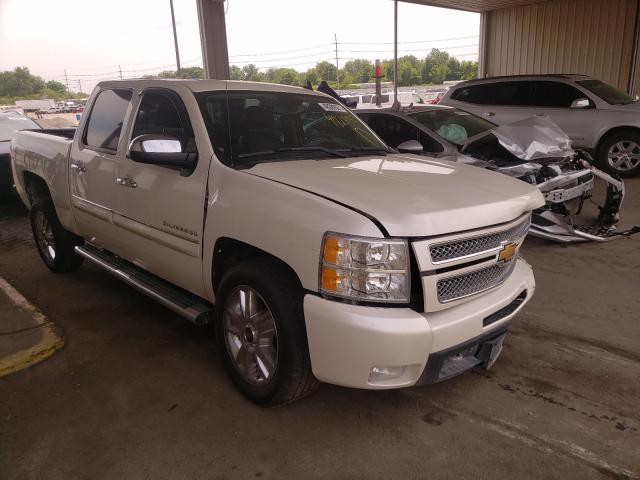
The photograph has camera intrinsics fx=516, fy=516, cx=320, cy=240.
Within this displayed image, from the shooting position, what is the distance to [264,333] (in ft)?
9.12

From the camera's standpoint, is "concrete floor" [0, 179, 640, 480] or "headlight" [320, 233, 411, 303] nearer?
"headlight" [320, 233, 411, 303]

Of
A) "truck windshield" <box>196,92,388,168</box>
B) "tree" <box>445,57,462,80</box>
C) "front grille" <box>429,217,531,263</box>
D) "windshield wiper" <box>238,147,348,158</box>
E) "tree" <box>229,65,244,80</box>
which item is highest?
"tree" <box>445,57,462,80</box>

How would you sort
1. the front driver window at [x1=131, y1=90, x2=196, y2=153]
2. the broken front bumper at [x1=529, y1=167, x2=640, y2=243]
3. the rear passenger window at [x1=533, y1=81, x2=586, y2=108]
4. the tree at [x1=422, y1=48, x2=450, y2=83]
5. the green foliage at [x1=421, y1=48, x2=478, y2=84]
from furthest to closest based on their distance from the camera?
1. the tree at [x1=422, y1=48, x2=450, y2=83]
2. the green foliage at [x1=421, y1=48, x2=478, y2=84]
3. the rear passenger window at [x1=533, y1=81, x2=586, y2=108]
4. the broken front bumper at [x1=529, y1=167, x2=640, y2=243]
5. the front driver window at [x1=131, y1=90, x2=196, y2=153]

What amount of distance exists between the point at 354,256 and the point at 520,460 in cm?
128

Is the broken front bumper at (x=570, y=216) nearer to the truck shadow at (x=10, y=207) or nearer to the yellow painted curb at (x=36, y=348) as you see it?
the yellow painted curb at (x=36, y=348)

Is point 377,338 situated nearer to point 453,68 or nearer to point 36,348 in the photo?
point 36,348

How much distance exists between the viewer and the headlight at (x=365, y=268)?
228cm

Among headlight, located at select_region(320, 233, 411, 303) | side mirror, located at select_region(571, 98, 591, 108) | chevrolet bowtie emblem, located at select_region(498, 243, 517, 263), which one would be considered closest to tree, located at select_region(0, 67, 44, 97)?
side mirror, located at select_region(571, 98, 591, 108)

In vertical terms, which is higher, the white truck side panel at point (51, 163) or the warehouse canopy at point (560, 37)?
the warehouse canopy at point (560, 37)

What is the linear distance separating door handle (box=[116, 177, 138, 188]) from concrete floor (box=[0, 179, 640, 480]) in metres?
1.12

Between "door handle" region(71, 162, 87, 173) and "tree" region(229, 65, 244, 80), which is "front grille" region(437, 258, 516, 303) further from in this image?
"tree" region(229, 65, 244, 80)

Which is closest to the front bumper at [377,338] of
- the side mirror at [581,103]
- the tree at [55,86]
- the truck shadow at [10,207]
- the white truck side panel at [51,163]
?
the white truck side panel at [51,163]

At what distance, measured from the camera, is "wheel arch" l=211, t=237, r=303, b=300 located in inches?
112

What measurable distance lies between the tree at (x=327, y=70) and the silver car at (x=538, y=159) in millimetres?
34006
